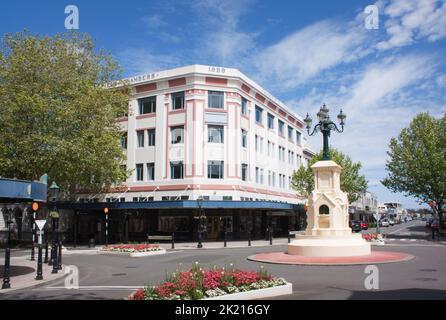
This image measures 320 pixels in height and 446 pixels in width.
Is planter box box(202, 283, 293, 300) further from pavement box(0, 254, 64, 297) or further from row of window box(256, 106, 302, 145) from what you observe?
row of window box(256, 106, 302, 145)

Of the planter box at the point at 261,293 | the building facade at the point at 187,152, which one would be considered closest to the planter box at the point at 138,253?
the building facade at the point at 187,152

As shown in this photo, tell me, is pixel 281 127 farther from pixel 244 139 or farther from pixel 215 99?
pixel 215 99

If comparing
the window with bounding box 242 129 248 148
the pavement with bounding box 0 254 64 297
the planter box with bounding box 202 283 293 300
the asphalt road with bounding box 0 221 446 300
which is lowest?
the pavement with bounding box 0 254 64 297

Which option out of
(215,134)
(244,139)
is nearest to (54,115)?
(215,134)

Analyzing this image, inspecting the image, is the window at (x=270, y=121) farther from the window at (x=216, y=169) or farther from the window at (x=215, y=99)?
the window at (x=216, y=169)

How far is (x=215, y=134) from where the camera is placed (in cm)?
4391

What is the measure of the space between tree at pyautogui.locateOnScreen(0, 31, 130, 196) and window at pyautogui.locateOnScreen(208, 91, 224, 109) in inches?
360

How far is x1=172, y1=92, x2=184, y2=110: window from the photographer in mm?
44312

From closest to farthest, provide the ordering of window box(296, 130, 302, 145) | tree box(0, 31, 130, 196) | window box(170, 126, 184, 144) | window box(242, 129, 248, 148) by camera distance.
Answer: tree box(0, 31, 130, 196) < window box(170, 126, 184, 144) < window box(242, 129, 248, 148) < window box(296, 130, 302, 145)

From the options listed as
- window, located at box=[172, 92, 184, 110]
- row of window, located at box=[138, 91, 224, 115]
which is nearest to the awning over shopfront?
row of window, located at box=[138, 91, 224, 115]

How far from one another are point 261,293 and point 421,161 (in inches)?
1504

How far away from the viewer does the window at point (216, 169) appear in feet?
141
